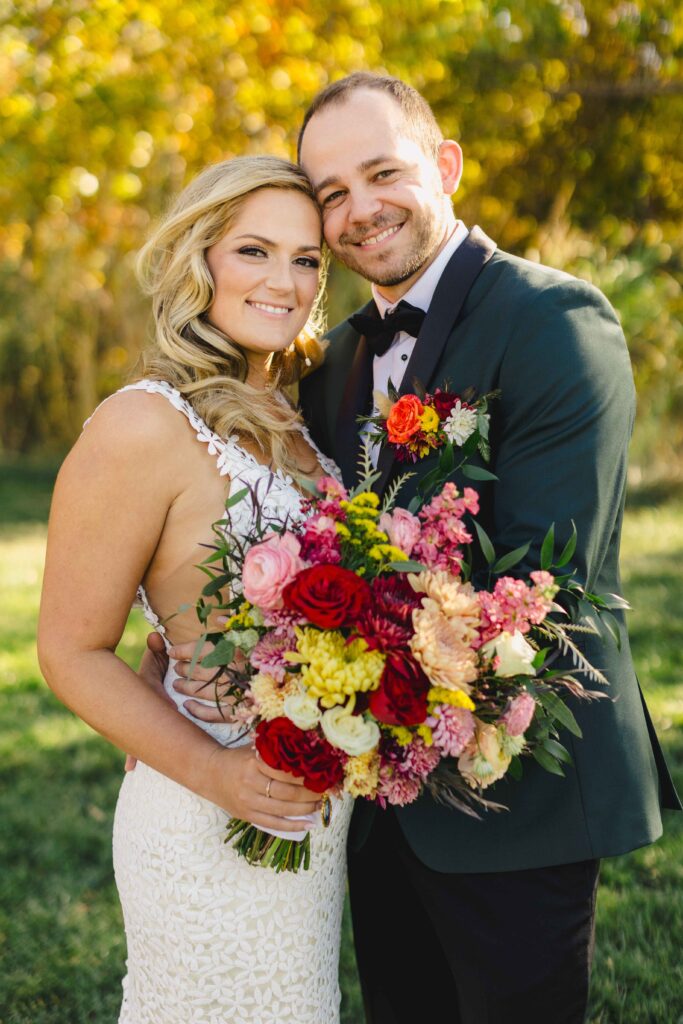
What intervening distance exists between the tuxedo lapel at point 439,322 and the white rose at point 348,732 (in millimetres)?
973

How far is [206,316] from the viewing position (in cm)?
287

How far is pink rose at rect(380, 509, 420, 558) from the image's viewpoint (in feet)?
6.12

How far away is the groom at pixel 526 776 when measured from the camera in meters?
2.31

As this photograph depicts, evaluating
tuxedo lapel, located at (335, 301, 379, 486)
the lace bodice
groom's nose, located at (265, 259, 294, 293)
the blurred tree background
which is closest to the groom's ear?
tuxedo lapel, located at (335, 301, 379, 486)

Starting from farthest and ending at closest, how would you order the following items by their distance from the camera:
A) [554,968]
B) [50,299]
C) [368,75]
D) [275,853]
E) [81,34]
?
[50,299] < [81,34] < [368,75] < [554,968] < [275,853]

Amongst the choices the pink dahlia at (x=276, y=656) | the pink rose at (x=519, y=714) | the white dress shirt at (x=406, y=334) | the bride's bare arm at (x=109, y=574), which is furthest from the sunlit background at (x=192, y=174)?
the pink dahlia at (x=276, y=656)

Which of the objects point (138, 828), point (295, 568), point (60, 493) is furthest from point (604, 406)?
point (138, 828)

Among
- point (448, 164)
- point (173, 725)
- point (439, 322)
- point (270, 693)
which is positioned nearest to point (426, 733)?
point (270, 693)

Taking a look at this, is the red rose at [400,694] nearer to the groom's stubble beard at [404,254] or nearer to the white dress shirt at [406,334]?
the white dress shirt at [406,334]

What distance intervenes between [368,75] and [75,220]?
1039 cm

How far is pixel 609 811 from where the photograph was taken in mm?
2332

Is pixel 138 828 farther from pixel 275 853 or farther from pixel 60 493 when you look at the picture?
pixel 60 493

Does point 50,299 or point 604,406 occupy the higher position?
point 604,406

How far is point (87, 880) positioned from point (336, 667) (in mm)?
2724
